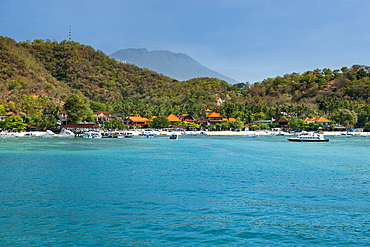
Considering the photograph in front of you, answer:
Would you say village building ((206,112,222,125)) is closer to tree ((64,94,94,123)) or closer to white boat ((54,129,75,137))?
tree ((64,94,94,123))

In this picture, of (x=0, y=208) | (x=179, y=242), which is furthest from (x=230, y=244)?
(x=0, y=208)

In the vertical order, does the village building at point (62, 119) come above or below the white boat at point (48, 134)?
above

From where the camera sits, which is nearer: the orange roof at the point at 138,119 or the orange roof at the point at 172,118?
the orange roof at the point at 138,119

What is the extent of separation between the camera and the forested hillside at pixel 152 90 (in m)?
114

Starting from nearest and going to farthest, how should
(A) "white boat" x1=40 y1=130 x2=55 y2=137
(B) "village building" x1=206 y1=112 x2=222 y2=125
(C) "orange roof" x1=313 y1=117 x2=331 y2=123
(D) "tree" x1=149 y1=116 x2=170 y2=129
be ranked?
(A) "white boat" x1=40 y1=130 x2=55 y2=137 → (D) "tree" x1=149 y1=116 x2=170 y2=129 → (C) "orange roof" x1=313 y1=117 x2=331 y2=123 → (B) "village building" x1=206 y1=112 x2=222 y2=125

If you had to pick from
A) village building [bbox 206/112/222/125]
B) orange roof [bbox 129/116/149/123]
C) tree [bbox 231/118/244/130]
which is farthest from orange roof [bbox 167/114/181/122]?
tree [bbox 231/118/244/130]

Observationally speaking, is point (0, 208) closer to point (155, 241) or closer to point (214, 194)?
point (155, 241)

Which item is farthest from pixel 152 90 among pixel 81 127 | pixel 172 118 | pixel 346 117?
pixel 346 117

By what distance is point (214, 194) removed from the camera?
61.2 feet

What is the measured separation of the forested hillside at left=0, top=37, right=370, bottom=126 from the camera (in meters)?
114

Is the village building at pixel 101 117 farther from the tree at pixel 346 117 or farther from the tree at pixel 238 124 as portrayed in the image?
the tree at pixel 346 117

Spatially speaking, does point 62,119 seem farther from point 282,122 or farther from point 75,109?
point 282,122

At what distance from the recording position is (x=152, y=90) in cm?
17750

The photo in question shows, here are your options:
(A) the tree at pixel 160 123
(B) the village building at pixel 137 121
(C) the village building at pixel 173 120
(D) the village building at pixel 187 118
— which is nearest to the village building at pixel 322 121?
(D) the village building at pixel 187 118
